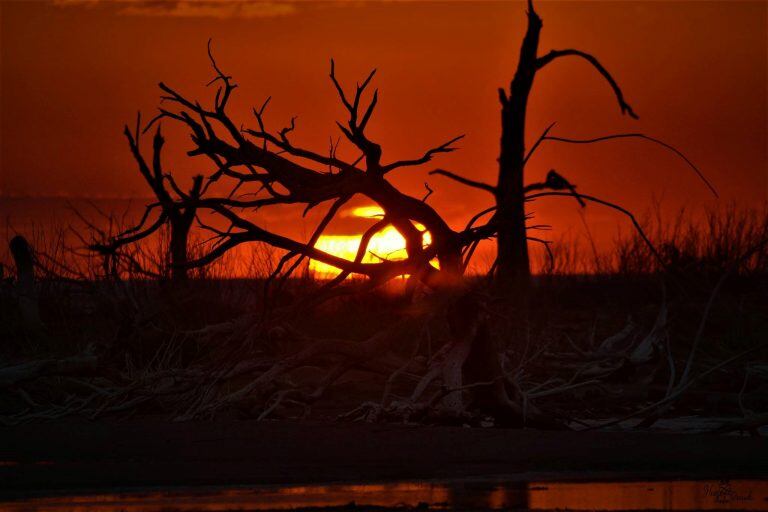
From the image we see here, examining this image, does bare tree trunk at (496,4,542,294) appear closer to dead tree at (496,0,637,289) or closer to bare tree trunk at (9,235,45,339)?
dead tree at (496,0,637,289)

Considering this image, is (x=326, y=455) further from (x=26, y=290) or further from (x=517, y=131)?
(x=517, y=131)

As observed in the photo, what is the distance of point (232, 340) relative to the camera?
870 centimetres

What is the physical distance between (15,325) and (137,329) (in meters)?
4.55

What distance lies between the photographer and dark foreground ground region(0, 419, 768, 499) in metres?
6.69

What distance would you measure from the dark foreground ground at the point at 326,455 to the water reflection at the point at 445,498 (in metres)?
0.23

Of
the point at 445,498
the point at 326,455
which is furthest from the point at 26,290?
the point at 445,498

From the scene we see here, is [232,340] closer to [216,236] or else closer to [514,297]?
[216,236]

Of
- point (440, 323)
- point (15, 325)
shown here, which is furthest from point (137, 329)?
point (440, 323)

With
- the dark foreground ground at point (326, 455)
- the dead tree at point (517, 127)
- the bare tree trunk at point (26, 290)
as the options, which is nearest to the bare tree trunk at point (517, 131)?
the dead tree at point (517, 127)

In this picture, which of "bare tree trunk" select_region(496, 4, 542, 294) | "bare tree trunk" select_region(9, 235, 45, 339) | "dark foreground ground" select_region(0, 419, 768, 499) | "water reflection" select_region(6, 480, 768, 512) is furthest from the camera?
"bare tree trunk" select_region(496, 4, 542, 294)

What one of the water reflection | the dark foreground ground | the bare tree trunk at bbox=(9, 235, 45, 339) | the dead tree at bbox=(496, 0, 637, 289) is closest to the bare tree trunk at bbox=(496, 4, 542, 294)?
the dead tree at bbox=(496, 0, 637, 289)

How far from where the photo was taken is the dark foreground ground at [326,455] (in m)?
6.69

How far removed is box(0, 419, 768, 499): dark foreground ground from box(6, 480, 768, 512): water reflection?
0.23 m

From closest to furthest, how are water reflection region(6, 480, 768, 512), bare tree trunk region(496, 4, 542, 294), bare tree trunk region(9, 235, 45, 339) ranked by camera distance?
water reflection region(6, 480, 768, 512), bare tree trunk region(9, 235, 45, 339), bare tree trunk region(496, 4, 542, 294)
